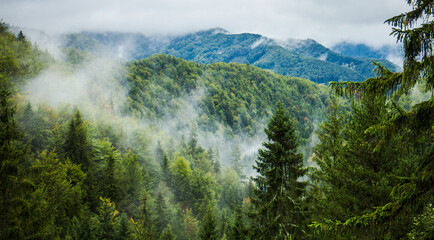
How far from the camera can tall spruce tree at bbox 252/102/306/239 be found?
42.5ft

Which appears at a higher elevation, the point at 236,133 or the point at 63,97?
the point at 63,97

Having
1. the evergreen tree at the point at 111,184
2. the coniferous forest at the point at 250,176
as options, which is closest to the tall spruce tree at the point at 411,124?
the coniferous forest at the point at 250,176

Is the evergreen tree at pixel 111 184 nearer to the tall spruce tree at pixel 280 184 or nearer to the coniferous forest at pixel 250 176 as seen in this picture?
the coniferous forest at pixel 250 176

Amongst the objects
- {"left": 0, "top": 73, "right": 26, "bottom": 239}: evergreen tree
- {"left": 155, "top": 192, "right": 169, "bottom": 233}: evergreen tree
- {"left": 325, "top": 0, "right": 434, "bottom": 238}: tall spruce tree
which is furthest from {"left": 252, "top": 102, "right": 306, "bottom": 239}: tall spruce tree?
Result: {"left": 155, "top": 192, "right": 169, "bottom": 233}: evergreen tree

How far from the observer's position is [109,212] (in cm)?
2761

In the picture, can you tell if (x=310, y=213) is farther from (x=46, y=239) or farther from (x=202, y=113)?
(x=202, y=113)

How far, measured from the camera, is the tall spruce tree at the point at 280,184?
1296cm

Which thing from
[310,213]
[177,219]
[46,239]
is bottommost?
[177,219]

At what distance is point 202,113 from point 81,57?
280 ft

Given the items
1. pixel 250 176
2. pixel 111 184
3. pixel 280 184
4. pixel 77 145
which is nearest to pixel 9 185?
pixel 250 176

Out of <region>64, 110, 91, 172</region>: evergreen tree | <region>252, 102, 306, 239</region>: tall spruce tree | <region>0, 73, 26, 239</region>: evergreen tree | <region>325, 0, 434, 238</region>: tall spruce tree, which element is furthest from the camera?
<region>64, 110, 91, 172</region>: evergreen tree

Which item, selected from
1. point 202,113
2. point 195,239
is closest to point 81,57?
point 202,113

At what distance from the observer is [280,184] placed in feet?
43.8

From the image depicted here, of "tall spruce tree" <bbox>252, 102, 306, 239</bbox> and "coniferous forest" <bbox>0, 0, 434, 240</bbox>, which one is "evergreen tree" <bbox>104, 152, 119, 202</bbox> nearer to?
"coniferous forest" <bbox>0, 0, 434, 240</bbox>
